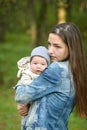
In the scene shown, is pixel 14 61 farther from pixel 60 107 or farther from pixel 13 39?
pixel 60 107

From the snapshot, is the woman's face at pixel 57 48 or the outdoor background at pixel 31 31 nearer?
the woman's face at pixel 57 48

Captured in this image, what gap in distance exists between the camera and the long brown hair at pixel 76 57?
403 centimetres

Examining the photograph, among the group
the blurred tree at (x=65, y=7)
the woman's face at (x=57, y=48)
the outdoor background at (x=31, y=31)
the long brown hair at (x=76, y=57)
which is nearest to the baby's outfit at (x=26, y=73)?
the woman's face at (x=57, y=48)

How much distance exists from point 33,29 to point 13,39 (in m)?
14.5

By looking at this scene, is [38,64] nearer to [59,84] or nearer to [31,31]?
[59,84]

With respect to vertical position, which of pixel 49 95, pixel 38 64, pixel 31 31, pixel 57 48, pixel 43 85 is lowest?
pixel 31 31

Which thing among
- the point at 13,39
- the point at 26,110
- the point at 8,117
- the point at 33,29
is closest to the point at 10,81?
the point at 33,29

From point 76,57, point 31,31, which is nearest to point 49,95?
point 76,57

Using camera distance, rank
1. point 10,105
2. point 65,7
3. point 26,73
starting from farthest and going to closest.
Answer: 1. point 65,7
2. point 10,105
3. point 26,73

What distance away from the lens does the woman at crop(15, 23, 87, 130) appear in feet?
Result: 13.1

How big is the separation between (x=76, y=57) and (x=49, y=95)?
41 cm

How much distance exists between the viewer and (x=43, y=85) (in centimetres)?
398

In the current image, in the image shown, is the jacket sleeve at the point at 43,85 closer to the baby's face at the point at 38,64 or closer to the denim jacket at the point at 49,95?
the denim jacket at the point at 49,95

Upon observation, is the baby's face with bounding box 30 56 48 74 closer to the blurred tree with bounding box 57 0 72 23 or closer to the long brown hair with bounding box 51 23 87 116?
the long brown hair with bounding box 51 23 87 116
